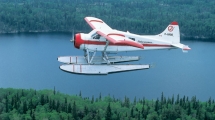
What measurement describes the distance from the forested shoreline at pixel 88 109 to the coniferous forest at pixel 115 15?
32601 millimetres

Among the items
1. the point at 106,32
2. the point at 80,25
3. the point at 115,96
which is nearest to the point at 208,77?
the point at 115,96

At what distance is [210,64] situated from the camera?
4022cm

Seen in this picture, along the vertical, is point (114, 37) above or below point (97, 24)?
below

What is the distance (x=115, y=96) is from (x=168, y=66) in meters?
7.89

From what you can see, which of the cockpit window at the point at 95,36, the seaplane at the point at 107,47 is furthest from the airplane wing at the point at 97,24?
the cockpit window at the point at 95,36

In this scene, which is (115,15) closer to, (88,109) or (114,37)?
(88,109)

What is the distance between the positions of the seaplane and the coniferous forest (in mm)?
38296

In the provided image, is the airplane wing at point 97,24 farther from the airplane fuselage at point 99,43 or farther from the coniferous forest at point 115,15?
the coniferous forest at point 115,15

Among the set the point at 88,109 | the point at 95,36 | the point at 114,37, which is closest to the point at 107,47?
the point at 95,36

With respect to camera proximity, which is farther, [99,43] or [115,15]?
[115,15]

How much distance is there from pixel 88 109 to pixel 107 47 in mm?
6438

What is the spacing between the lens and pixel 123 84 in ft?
110

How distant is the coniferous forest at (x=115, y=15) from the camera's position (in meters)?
62.3

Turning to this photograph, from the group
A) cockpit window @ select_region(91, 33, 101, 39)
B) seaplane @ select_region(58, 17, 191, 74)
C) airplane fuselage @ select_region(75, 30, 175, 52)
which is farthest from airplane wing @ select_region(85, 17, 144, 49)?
airplane fuselage @ select_region(75, 30, 175, 52)
